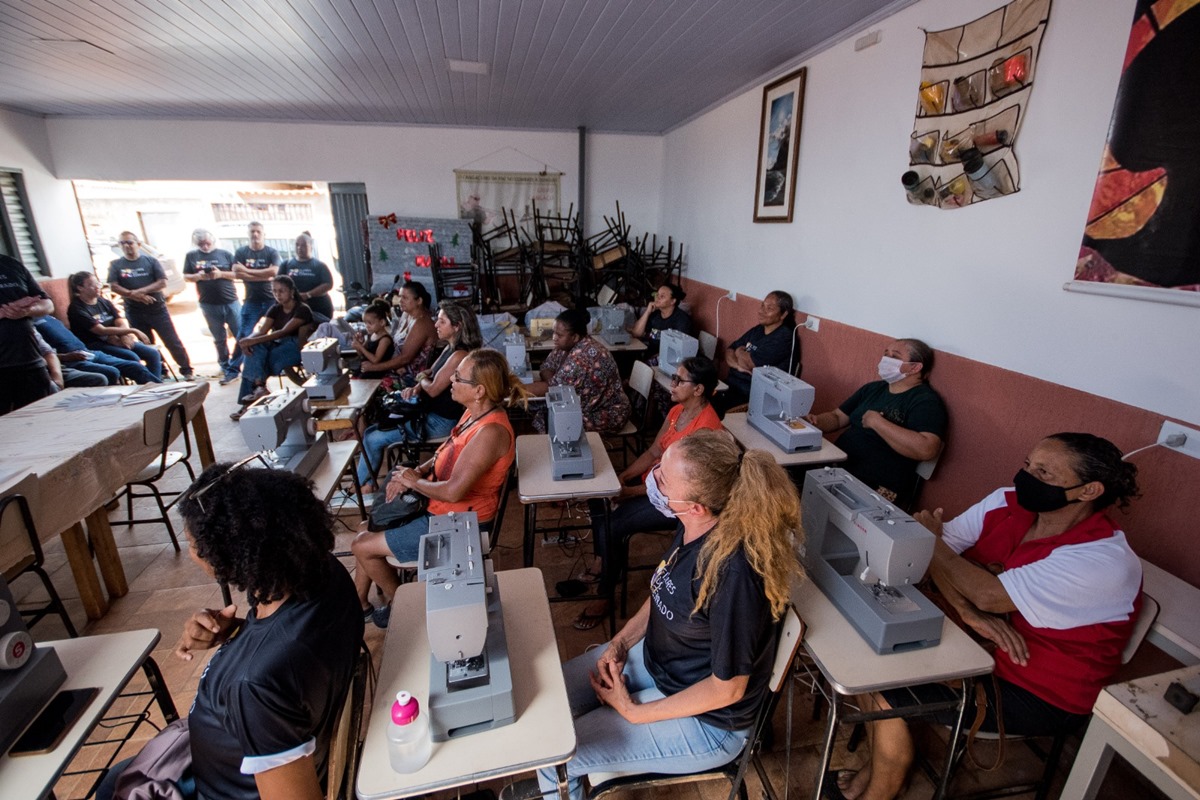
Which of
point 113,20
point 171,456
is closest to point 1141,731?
point 171,456

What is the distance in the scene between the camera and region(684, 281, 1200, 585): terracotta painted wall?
187 cm

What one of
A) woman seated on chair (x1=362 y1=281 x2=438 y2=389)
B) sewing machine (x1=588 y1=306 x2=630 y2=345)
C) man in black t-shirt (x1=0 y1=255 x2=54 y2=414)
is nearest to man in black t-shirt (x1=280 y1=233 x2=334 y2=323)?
woman seated on chair (x1=362 y1=281 x2=438 y2=389)

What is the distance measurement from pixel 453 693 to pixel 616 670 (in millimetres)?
510

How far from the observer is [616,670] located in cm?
160

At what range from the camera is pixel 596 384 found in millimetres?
3514

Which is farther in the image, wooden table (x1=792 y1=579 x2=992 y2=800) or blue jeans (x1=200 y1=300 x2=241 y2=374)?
blue jeans (x1=200 y1=300 x2=241 y2=374)

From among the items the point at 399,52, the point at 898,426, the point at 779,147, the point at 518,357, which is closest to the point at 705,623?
the point at 898,426

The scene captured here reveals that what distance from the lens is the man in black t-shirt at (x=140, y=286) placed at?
589 cm

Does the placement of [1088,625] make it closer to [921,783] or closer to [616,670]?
[921,783]

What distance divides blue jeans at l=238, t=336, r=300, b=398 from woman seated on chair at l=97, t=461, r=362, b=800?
4271 mm

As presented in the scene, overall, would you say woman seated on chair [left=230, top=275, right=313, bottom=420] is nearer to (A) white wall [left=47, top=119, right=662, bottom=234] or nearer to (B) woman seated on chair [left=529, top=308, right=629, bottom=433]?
(A) white wall [left=47, top=119, right=662, bottom=234]

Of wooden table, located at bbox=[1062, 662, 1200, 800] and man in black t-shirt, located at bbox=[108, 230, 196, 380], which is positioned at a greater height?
man in black t-shirt, located at bbox=[108, 230, 196, 380]

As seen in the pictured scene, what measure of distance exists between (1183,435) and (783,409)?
4.81 feet

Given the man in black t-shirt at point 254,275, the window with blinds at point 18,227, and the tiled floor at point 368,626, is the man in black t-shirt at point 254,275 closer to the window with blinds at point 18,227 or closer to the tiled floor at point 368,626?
the window with blinds at point 18,227
